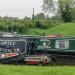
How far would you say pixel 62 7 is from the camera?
67562mm

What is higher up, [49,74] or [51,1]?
[51,1]

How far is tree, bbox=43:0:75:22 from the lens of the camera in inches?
2589

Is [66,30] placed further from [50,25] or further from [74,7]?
[74,7]

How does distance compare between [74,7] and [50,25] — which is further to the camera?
[74,7]

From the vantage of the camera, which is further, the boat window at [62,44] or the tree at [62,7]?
the tree at [62,7]

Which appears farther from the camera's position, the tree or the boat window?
the tree

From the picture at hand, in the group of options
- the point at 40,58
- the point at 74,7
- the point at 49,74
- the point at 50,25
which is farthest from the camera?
the point at 74,7

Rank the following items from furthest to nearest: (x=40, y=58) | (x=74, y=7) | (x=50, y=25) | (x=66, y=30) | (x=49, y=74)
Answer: (x=74, y=7)
(x=50, y=25)
(x=66, y=30)
(x=40, y=58)
(x=49, y=74)

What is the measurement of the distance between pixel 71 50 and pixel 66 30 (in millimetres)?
27430

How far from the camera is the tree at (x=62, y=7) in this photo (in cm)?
6575

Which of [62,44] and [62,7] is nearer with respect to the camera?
[62,44]

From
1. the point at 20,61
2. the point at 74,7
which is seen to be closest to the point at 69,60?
the point at 20,61

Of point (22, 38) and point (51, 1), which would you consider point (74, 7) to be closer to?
point (51, 1)

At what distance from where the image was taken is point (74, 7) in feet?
224
